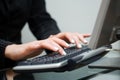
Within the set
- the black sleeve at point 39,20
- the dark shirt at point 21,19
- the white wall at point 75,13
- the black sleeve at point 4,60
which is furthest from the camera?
the white wall at point 75,13

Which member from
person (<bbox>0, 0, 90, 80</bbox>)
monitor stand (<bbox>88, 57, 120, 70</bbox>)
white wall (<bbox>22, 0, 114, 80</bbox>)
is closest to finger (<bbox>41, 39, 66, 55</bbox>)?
person (<bbox>0, 0, 90, 80</bbox>)

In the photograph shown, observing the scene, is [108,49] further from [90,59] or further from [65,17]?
[65,17]

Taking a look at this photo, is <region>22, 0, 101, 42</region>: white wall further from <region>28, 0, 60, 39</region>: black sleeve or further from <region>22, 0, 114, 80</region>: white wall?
<region>28, 0, 60, 39</region>: black sleeve

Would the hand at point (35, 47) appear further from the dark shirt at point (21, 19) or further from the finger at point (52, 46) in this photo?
the dark shirt at point (21, 19)

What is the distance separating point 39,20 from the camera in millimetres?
1291

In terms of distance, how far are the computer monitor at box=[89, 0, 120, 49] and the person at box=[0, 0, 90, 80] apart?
3.7 inches

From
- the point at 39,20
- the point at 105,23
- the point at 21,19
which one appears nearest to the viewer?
the point at 105,23

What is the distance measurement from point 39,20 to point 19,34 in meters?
0.15

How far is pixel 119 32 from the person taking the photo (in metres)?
0.71

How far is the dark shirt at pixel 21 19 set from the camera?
3.48 feet

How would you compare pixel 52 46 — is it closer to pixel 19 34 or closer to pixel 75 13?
pixel 19 34

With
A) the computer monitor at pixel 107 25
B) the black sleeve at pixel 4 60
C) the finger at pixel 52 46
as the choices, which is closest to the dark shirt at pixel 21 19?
the black sleeve at pixel 4 60

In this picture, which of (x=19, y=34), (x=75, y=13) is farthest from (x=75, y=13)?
(x=19, y=34)

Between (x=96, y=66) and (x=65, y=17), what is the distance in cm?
83
